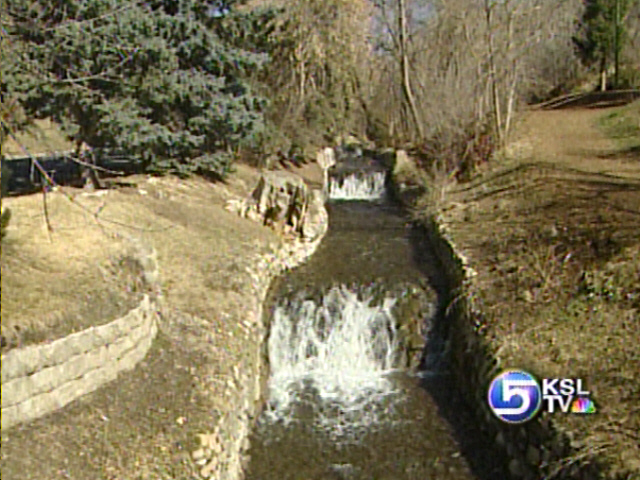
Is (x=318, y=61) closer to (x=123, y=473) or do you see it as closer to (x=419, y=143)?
(x=419, y=143)

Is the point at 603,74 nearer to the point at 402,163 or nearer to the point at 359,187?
the point at 402,163

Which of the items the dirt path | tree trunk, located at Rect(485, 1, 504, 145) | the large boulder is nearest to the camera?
the large boulder

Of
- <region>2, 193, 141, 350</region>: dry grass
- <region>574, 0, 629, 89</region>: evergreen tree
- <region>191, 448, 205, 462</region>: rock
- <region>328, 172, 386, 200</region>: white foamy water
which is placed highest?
<region>574, 0, 629, 89</region>: evergreen tree

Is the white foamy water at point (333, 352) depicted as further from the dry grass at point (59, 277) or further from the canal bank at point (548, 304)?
the dry grass at point (59, 277)

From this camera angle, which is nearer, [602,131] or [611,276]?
[611,276]

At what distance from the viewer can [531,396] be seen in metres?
6.61

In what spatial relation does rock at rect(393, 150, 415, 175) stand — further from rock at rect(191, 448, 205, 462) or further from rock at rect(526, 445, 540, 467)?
rock at rect(191, 448, 205, 462)

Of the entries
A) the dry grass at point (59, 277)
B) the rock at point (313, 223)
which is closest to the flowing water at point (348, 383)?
the rock at point (313, 223)

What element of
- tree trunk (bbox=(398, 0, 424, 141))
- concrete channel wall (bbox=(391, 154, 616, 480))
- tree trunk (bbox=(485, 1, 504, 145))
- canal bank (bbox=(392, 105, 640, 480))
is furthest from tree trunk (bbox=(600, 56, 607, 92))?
concrete channel wall (bbox=(391, 154, 616, 480))

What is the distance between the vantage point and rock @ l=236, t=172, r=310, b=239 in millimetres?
13818

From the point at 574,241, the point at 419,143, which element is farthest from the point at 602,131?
the point at 574,241

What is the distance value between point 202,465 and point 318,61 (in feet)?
50.5

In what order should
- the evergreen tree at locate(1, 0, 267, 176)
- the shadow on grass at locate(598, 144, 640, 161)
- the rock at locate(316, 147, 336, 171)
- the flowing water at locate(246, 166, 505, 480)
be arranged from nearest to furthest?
the flowing water at locate(246, 166, 505, 480) < the evergreen tree at locate(1, 0, 267, 176) < the shadow on grass at locate(598, 144, 640, 161) < the rock at locate(316, 147, 336, 171)

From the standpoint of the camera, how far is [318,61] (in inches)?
743
